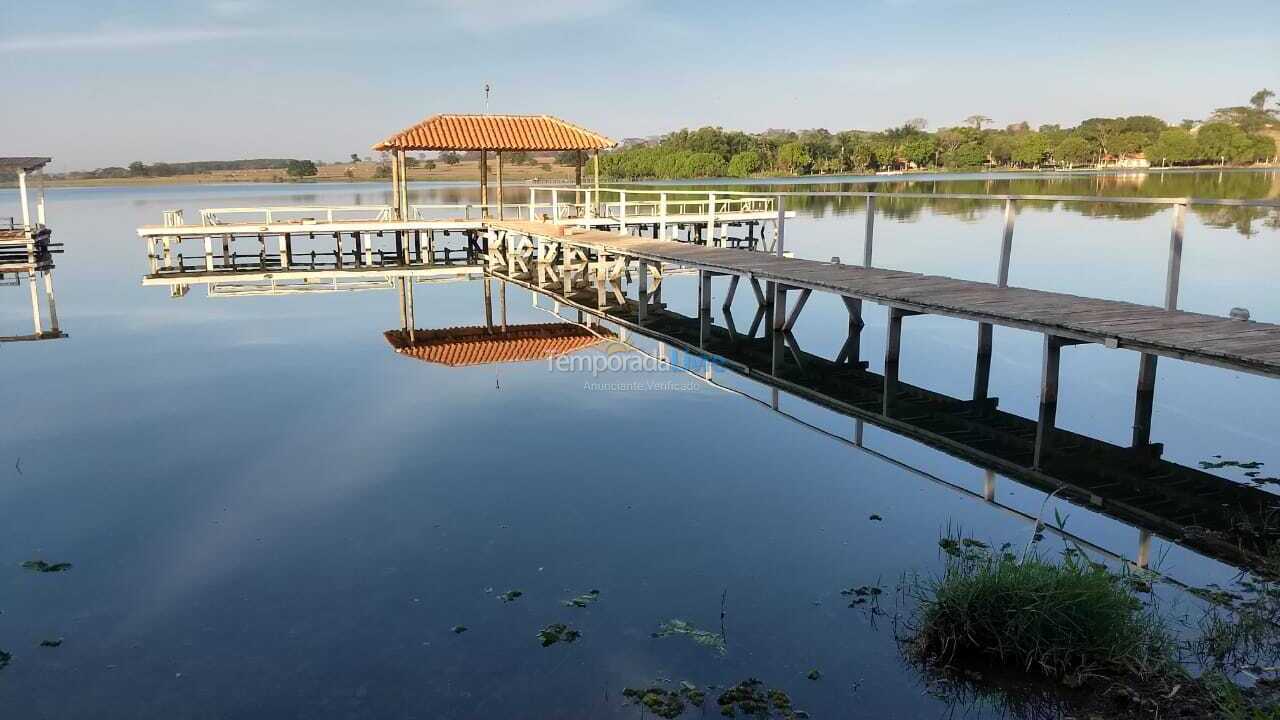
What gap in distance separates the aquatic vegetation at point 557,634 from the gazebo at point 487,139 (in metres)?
17.1

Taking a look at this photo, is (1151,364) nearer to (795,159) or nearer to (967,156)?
(795,159)

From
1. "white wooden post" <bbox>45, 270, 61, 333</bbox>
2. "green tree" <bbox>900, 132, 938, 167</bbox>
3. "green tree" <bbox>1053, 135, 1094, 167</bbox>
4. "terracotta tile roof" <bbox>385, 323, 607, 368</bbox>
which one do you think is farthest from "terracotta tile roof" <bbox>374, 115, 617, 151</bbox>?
"green tree" <bbox>1053, 135, 1094, 167</bbox>

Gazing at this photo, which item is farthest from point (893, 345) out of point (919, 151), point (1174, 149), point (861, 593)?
point (1174, 149)

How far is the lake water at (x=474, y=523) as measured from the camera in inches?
162

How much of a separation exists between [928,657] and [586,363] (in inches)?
277

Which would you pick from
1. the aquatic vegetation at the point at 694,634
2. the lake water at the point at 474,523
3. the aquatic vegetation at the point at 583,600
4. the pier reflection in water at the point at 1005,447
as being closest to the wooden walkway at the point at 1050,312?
the pier reflection in water at the point at 1005,447

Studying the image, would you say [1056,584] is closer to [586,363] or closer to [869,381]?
[869,381]

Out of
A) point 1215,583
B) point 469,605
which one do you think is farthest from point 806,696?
point 1215,583

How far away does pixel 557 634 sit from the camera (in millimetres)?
4449

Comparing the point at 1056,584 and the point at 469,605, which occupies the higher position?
the point at 1056,584

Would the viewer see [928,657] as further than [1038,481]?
No

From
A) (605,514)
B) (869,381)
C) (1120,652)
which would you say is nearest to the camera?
(1120,652)

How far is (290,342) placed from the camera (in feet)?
42.1

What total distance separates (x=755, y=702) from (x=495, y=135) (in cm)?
1939
